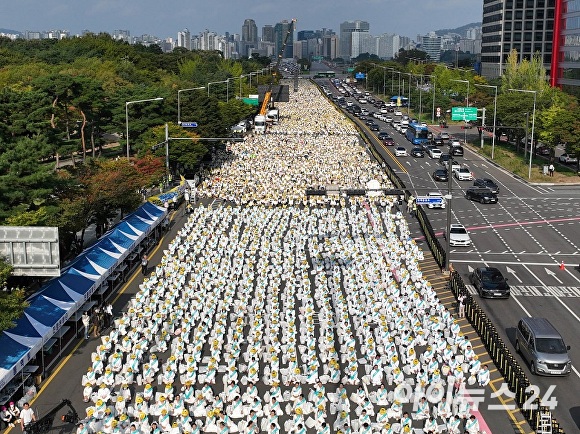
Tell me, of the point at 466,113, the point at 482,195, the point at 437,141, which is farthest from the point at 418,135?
the point at 482,195

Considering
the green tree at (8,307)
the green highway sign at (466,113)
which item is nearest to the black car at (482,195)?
the green highway sign at (466,113)

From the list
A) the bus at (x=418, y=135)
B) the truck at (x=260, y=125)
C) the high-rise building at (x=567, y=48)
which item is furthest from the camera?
the high-rise building at (x=567, y=48)

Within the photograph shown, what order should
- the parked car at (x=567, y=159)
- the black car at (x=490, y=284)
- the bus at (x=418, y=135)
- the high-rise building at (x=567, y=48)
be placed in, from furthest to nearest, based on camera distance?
1. the high-rise building at (x=567, y=48)
2. the bus at (x=418, y=135)
3. the parked car at (x=567, y=159)
4. the black car at (x=490, y=284)

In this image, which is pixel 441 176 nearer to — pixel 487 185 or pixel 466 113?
pixel 487 185

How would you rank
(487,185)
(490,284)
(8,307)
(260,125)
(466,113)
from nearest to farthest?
(8,307)
(490,284)
(487,185)
(466,113)
(260,125)

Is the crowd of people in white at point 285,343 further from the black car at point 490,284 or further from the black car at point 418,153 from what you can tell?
the black car at point 418,153

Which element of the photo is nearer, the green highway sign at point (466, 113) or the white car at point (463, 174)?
the white car at point (463, 174)
